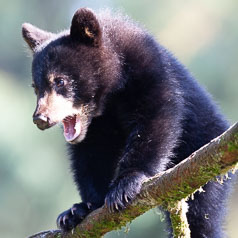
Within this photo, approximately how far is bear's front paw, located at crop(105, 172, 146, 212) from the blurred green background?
8.71 meters

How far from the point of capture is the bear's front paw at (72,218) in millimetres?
6387

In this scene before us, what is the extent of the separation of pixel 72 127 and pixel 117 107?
0.45 meters

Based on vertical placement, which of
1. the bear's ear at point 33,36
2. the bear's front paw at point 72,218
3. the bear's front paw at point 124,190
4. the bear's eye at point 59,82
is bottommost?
the bear's front paw at point 72,218

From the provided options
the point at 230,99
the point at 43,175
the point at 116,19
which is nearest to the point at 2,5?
the point at 43,175

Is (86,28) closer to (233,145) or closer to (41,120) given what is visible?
(41,120)

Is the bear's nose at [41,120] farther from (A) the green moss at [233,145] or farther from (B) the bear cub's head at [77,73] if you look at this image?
(A) the green moss at [233,145]

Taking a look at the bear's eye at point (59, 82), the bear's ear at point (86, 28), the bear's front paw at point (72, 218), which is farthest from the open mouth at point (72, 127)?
the bear's ear at point (86, 28)

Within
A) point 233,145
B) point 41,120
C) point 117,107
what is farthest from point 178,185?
point 117,107

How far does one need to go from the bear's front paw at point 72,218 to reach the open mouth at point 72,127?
0.63 m

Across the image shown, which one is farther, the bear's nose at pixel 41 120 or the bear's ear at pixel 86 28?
the bear's ear at pixel 86 28

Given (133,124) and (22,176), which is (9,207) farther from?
(133,124)

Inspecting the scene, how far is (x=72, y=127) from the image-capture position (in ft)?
22.8

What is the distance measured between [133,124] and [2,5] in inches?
600

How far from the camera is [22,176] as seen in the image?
16.6 meters
